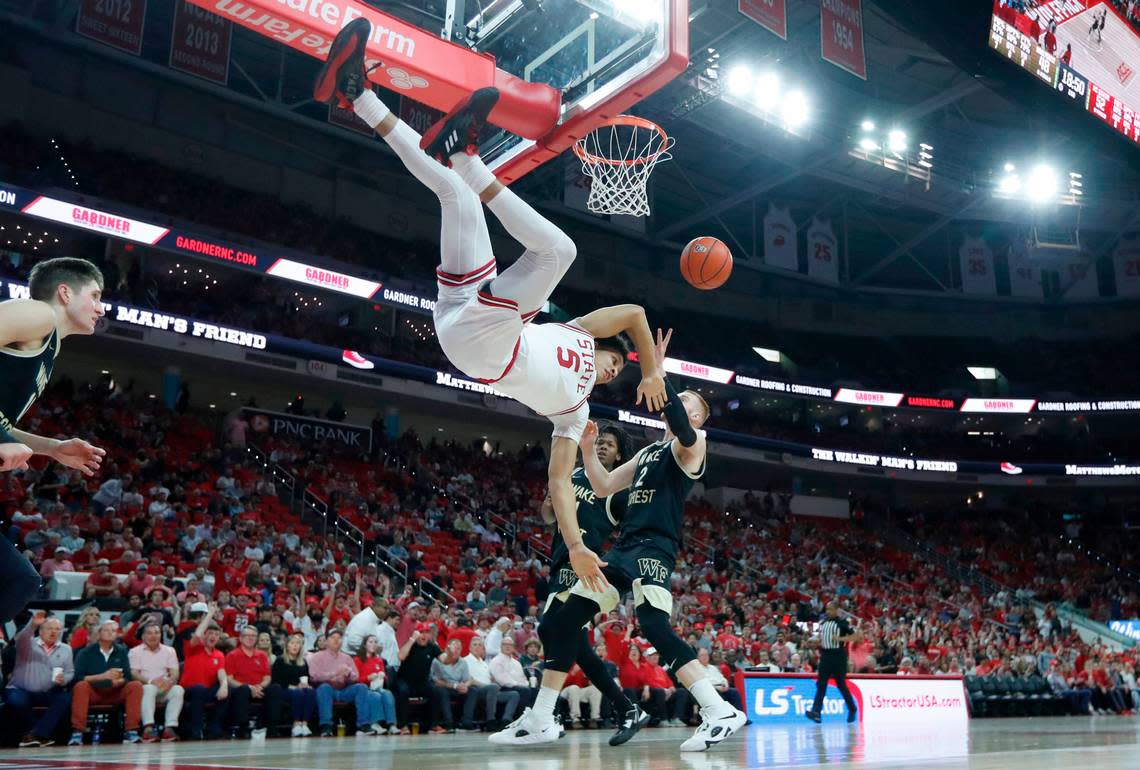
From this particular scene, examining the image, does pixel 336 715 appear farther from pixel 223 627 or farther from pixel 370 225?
pixel 370 225

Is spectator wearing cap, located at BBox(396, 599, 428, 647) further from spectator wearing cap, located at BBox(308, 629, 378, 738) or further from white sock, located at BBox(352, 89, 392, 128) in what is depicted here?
white sock, located at BBox(352, 89, 392, 128)

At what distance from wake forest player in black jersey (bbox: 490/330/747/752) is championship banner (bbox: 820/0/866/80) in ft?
47.4

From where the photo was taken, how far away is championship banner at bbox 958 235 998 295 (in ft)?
123

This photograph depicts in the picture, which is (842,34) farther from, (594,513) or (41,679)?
(41,679)

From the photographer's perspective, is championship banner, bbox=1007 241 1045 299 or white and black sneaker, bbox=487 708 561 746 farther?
championship banner, bbox=1007 241 1045 299

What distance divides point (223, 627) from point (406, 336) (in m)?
18.9

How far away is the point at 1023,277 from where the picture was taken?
3809 cm

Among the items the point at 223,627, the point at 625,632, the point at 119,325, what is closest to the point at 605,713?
the point at 625,632

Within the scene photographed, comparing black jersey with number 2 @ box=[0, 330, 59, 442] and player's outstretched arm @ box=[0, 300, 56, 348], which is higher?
player's outstretched arm @ box=[0, 300, 56, 348]

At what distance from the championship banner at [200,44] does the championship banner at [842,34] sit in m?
13.8

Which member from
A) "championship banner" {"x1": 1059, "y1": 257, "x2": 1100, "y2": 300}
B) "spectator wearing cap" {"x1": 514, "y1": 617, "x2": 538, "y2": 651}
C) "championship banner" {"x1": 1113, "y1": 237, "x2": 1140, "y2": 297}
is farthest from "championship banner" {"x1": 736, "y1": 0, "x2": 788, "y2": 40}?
"championship banner" {"x1": 1059, "y1": 257, "x2": 1100, "y2": 300}

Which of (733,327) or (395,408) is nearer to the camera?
(395,408)

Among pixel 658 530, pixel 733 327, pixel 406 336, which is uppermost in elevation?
pixel 733 327

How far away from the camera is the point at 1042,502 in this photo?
38.0 meters
